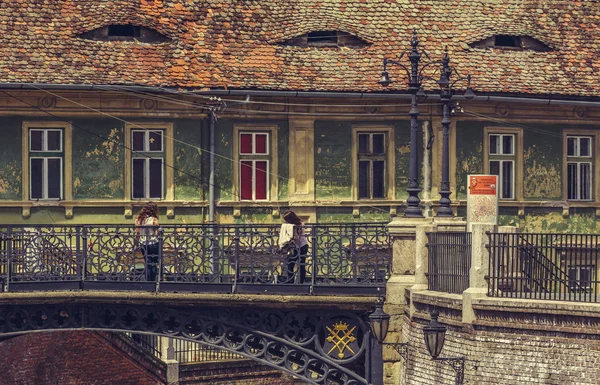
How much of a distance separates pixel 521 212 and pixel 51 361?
35.2ft

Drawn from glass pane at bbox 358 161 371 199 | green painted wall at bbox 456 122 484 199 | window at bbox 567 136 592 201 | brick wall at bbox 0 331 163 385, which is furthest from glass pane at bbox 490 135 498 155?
brick wall at bbox 0 331 163 385

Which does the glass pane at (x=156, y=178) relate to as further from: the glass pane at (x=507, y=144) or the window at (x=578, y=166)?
the window at (x=578, y=166)

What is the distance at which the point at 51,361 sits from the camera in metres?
46.5

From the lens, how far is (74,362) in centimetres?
4672

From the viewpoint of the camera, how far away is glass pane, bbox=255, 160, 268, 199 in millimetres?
43438

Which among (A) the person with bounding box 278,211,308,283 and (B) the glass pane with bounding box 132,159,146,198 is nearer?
(A) the person with bounding box 278,211,308,283

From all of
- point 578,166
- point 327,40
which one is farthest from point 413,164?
point 578,166

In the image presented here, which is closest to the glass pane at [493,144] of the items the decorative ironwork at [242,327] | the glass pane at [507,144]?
the glass pane at [507,144]

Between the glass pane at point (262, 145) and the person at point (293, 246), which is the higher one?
the glass pane at point (262, 145)

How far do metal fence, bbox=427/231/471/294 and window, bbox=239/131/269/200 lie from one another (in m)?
11.7

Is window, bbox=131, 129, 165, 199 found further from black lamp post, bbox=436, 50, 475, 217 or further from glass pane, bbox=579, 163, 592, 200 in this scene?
glass pane, bbox=579, 163, 592, 200

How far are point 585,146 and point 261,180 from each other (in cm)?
706

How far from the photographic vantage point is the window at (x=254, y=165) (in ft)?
142

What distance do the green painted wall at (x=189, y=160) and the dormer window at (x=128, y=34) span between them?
1.82 m
